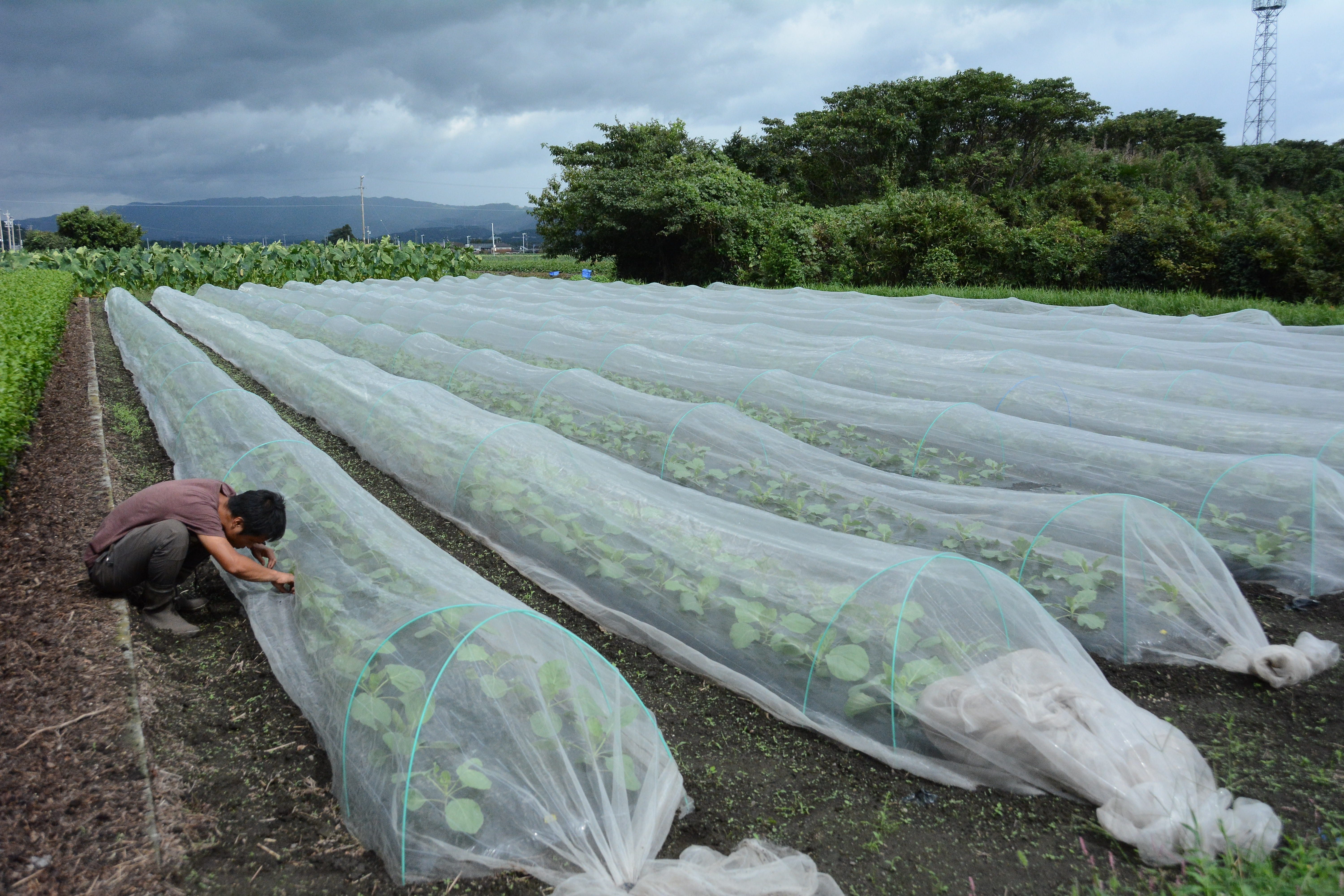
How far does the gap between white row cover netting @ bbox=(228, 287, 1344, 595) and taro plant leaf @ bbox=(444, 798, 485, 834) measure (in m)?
4.61

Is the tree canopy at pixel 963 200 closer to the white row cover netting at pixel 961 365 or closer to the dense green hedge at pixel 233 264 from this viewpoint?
the dense green hedge at pixel 233 264

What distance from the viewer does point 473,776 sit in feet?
9.20

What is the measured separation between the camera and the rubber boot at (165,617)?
431 cm

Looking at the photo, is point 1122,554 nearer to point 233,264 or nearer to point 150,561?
point 150,561

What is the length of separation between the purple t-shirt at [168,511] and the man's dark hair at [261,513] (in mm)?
197

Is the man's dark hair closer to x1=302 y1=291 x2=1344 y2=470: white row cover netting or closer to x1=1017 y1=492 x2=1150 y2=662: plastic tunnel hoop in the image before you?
x1=1017 y1=492 x2=1150 y2=662: plastic tunnel hoop

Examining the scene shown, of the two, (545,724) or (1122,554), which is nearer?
(545,724)

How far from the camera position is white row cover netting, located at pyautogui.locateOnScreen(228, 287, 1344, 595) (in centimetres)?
494

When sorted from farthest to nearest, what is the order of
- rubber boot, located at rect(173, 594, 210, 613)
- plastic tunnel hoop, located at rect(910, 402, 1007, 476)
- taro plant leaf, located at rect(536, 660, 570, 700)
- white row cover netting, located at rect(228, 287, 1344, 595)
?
plastic tunnel hoop, located at rect(910, 402, 1007, 476), white row cover netting, located at rect(228, 287, 1344, 595), rubber boot, located at rect(173, 594, 210, 613), taro plant leaf, located at rect(536, 660, 570, 700)

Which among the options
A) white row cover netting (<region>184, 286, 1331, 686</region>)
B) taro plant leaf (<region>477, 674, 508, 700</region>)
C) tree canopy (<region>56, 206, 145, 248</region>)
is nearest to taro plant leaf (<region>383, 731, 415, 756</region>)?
taro plant leaf (<region>477, 674, 508, 700</region>)

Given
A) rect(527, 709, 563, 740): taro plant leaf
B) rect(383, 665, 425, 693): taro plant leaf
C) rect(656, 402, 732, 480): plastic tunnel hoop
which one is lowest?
rect(527, 709, 563, 740): taro plant leaf

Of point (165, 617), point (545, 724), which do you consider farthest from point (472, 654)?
point (165, 617)

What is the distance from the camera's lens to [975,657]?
3.37 meters

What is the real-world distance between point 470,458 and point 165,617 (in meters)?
2.26
